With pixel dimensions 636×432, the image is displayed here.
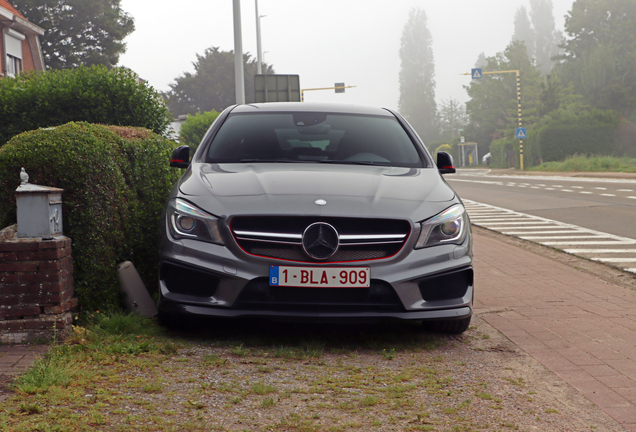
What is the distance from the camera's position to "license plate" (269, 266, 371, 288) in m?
3.98

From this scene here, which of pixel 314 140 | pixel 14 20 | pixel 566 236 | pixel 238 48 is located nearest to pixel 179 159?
pixel 314 140

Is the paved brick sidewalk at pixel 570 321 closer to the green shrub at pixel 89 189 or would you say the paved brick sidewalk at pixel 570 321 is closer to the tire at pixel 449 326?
the tire at pixel 449 326

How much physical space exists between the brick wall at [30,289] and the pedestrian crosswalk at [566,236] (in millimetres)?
6157

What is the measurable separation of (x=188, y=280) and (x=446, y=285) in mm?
1576

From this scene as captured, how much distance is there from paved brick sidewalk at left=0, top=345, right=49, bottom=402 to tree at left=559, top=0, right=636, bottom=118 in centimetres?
6483

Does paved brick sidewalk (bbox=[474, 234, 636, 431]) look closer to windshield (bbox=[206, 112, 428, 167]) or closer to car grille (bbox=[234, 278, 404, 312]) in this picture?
car grille (bbox=[234, 278, 404, 312])

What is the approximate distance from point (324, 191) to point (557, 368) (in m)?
1.72

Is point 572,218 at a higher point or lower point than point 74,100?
lower

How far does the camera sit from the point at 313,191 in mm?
4258

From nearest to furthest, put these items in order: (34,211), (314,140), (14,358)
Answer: (14,358), (34,211), (314,140)

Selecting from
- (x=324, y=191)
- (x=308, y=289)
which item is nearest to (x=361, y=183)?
(x=324, y=191)

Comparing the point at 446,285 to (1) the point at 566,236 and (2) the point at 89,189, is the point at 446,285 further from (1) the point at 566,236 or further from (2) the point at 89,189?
(1) the point at 566,236

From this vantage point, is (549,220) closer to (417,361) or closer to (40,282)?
(417,361)

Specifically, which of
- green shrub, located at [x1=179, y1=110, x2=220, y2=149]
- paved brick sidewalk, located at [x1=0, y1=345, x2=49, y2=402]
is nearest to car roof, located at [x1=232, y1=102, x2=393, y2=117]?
paved brick sidewalk, located at [x1=0, y1=345, x2=49, y2=402]
